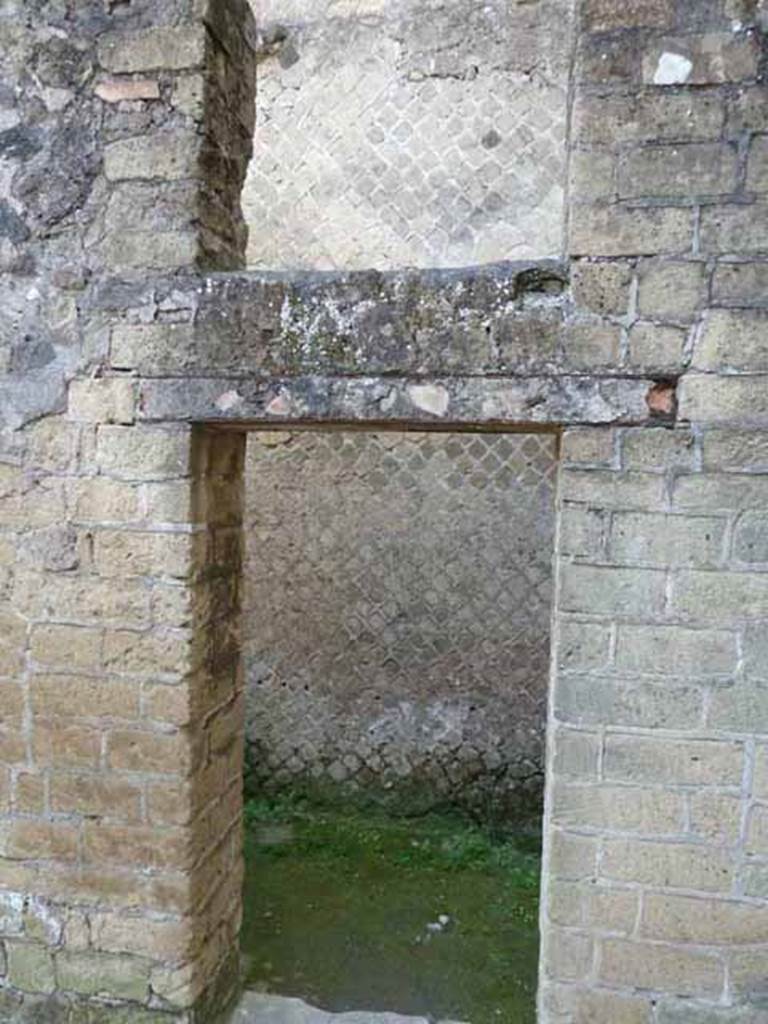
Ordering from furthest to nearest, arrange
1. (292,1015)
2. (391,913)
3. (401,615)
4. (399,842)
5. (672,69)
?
1. (401,615)
2. (399,842)
3. (391,913)
4. (292,1015)
5. (672,69)

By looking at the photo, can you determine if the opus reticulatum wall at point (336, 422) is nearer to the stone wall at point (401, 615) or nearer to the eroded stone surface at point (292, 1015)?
the eroded stone surface at point (292, 1015)

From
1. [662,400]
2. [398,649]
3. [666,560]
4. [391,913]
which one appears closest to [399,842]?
[391,913]

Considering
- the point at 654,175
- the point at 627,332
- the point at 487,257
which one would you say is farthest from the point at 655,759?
the point at 487,257

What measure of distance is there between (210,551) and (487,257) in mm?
3161

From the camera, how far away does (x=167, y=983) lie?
286 cm

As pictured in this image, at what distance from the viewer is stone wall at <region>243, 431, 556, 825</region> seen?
17.1ft

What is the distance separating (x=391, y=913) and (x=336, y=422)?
269cm

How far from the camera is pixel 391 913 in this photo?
4.22 metres

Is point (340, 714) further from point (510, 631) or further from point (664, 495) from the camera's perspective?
point (664, 495)

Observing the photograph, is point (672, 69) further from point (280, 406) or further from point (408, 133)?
point (408, 133)

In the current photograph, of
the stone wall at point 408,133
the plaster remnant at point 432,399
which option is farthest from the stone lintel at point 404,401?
the stone wall at point 408,133

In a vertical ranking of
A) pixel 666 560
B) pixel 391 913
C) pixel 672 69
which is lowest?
pixel 391 913

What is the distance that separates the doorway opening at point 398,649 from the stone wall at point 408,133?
1207 mm

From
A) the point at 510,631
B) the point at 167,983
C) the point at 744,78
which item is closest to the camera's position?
the point at 744,78
